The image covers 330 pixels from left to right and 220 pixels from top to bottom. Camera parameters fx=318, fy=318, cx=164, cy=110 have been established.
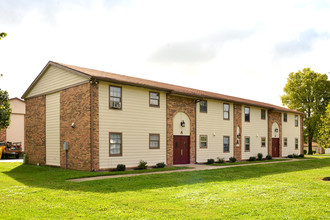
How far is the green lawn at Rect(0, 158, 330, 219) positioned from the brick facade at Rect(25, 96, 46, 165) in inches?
326

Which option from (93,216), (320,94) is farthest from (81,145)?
(320,94)

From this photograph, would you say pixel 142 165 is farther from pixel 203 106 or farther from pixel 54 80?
pixel 54 80

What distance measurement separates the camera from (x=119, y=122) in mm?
18688

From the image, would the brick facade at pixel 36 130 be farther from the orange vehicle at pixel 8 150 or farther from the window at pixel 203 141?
the window at pixel 203 141

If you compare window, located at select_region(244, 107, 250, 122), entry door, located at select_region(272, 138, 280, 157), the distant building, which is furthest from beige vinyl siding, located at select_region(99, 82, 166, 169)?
the distant building

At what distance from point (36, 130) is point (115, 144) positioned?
7.85m

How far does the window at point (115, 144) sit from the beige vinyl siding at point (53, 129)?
14.0ft

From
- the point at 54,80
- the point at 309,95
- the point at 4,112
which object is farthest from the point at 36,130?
the point at 309,95

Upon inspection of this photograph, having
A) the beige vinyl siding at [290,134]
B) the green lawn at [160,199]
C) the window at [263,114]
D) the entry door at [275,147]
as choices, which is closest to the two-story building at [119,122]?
the window at [263,114]

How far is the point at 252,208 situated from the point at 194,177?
676 cm

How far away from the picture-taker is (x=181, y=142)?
22.9 metres

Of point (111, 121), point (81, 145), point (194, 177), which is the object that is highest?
point (111, 121)

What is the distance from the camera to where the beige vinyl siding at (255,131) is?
2887 cm

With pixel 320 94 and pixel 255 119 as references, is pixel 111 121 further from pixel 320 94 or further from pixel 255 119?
pixel 320 94
